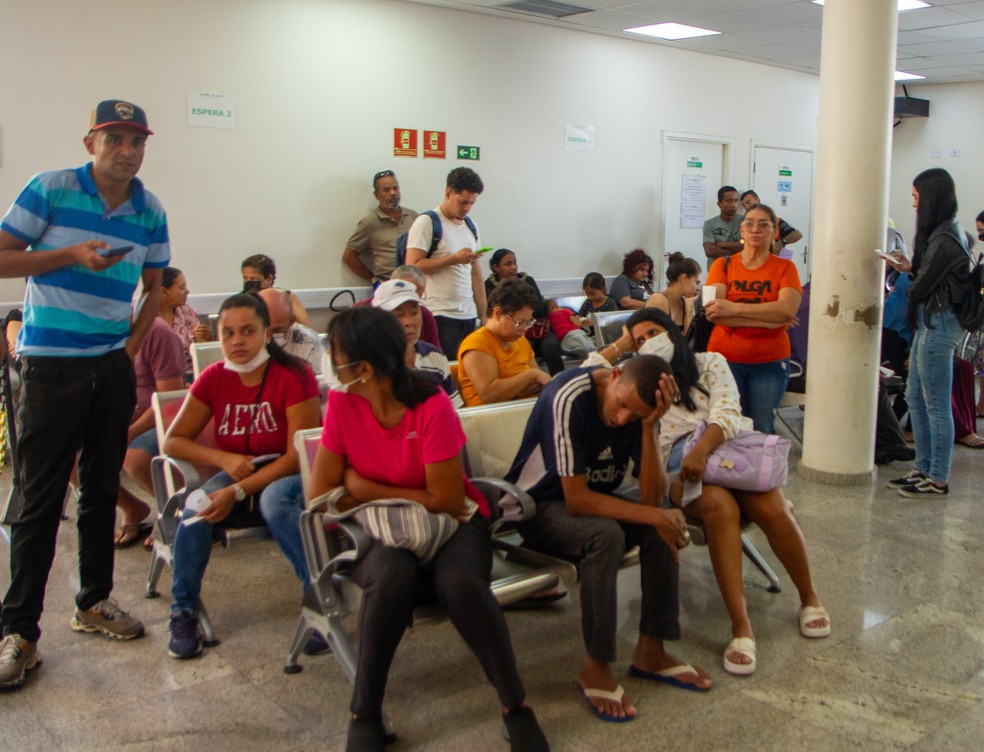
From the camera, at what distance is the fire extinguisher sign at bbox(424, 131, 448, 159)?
782 cm

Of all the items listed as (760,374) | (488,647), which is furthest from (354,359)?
(760,374)

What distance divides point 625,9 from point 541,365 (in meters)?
3.25

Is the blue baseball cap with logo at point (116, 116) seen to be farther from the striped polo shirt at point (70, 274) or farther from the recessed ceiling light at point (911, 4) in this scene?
the recessed ceiling light at point (911, 4)

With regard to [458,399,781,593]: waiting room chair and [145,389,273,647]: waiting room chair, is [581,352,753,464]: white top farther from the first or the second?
[145,389,273,647]: waiting room chair

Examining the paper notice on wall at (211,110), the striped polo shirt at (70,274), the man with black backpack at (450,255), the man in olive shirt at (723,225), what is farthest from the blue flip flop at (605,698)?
the man in olive shirt at (723,225)

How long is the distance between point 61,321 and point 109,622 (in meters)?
1.03

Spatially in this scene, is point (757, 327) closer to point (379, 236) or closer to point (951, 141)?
point (379, 236)

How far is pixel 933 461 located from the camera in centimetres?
493

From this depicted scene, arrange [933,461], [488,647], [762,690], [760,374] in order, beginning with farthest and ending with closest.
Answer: [933,461], [760,374], [762,690], [488,647]

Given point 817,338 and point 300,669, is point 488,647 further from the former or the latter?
point 817,338

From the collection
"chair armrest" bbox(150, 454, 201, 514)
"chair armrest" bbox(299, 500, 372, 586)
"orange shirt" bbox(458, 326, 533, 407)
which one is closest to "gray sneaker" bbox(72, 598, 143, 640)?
"chair armrest" bbox(150, 454, 201, 514)

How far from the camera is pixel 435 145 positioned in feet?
25.9

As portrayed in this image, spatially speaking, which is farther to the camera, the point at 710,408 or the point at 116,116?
the point at 710,408

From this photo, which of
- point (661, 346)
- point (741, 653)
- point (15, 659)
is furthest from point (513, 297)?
point (15, 659)
